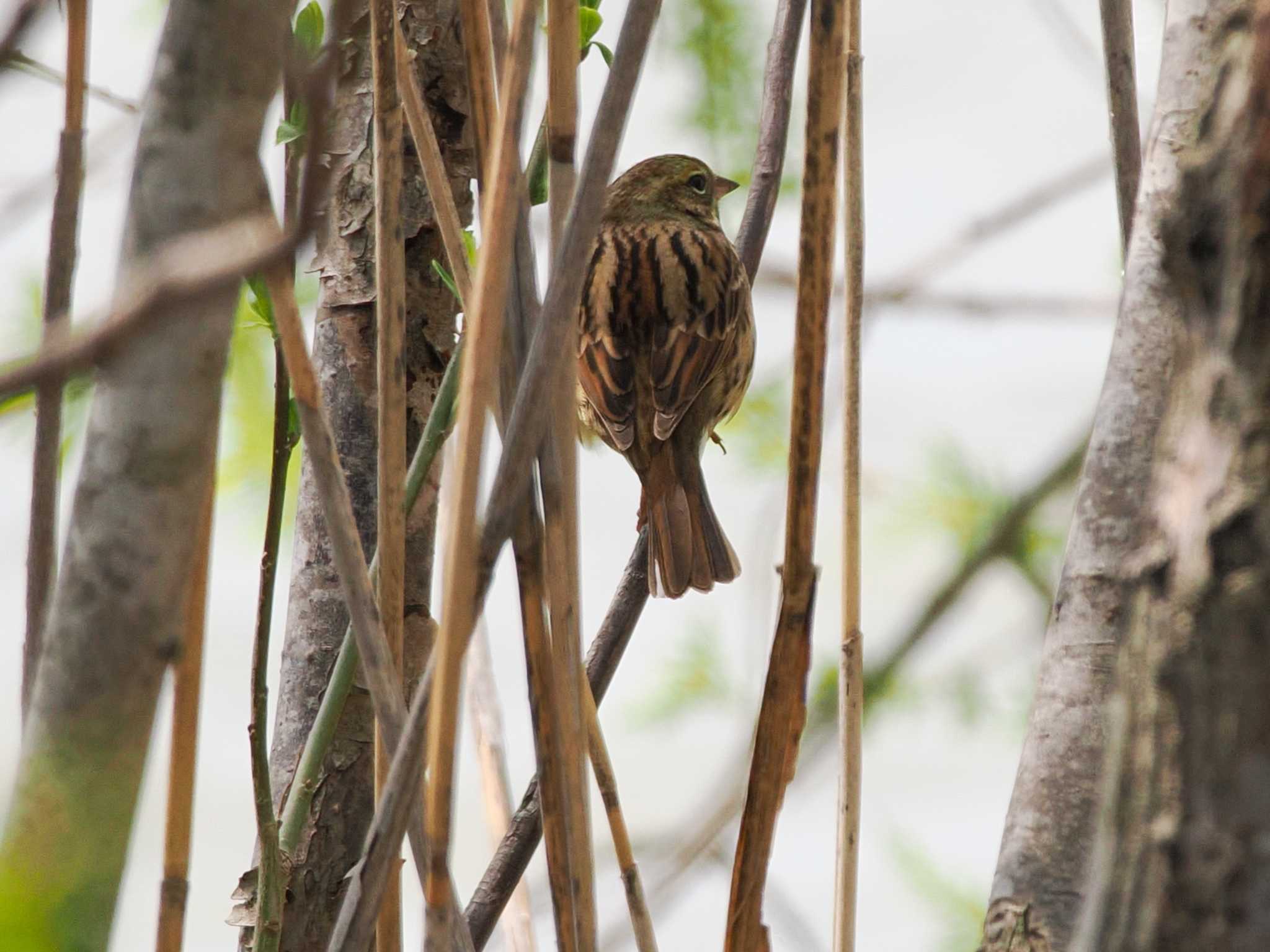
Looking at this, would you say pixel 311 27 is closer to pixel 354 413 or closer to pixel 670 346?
pixel 354 413

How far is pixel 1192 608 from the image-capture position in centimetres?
47

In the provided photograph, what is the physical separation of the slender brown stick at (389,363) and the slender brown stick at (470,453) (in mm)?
115

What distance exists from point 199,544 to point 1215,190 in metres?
0.55

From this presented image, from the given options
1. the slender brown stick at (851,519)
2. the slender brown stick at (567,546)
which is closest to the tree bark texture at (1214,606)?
the slender brown stick at (567,546)

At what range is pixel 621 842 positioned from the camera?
41.4 inches

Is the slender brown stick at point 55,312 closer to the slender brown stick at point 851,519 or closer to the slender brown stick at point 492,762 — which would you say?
the slender brown stick at point 492,762

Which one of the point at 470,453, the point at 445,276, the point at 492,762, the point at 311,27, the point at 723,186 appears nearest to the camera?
the point at 470,453

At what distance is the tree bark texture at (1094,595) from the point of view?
0.79 meters

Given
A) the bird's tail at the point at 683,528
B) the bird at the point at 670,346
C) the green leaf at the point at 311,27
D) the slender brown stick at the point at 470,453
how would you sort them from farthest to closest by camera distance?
the bird at the point at 670,346
the bird's tail at the point at 683,528
the green leaf at the point at 311,27
the slender brown stick at the point at 470,453

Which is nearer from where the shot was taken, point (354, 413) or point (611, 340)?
point (354, 413)

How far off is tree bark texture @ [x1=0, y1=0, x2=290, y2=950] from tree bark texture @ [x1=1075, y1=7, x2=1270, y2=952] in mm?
371

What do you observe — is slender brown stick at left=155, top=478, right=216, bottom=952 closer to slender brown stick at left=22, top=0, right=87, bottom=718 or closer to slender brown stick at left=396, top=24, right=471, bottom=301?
slender brown stick at left=22, top=0, right=87, bottom=718

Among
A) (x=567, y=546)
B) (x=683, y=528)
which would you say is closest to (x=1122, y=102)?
(x=567, y=546)

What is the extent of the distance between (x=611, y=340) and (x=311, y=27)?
64.4 inches
